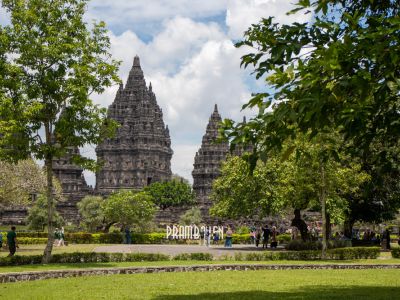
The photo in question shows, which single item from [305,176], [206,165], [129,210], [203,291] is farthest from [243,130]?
[206,165]

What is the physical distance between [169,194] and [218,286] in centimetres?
11059

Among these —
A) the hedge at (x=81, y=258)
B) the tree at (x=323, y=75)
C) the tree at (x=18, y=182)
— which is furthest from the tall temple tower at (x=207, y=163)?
the tree at (x=323, y=75)

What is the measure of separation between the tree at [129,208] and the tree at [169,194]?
61.9 meters

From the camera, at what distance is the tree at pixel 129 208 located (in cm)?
6234

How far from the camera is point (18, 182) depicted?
159 feet

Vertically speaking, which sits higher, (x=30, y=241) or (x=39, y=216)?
(x=39, y=216)

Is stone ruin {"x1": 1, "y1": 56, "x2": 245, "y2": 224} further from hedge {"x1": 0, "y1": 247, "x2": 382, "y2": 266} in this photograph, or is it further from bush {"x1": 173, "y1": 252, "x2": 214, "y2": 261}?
bush {"x1": 173, "y1": 252, "x2": 214, "y2": 261}

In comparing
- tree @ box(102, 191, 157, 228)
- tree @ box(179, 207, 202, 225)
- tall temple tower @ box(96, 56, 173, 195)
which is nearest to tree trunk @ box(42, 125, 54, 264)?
tree @ box(102, 191, 157, 228)

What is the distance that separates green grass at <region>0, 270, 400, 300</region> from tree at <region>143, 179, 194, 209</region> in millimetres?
103169

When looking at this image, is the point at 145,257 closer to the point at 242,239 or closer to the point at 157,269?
the point at 157,269

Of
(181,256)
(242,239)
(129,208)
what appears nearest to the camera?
(181,256)

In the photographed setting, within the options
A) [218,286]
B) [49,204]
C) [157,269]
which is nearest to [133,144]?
[49,204]

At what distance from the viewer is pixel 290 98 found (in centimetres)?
1159

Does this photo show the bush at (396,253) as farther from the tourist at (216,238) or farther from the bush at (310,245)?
the tourist at (216,238)
